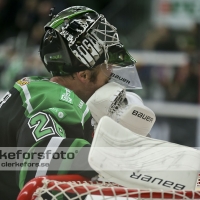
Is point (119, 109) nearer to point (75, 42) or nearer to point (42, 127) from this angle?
point (75, 42)

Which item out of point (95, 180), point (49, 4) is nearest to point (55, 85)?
point (95, 180)

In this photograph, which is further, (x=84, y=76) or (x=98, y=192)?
(x=84, y=76)

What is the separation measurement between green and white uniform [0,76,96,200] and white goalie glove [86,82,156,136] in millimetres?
379

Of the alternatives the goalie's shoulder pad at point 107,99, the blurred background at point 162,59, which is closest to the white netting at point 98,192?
the goalie's shoulder pad at point 107,99

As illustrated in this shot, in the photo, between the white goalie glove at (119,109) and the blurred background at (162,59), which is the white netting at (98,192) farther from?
the blurred background at (162,59)

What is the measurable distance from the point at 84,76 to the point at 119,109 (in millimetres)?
350

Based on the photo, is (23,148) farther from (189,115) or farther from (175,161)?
(189,115)

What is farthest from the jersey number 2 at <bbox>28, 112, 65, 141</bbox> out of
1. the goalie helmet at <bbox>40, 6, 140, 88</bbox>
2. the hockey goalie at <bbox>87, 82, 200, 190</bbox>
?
the goalie helmet at <bbox>40, 6, 140, 88</bbox>

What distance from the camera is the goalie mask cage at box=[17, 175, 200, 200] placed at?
219 cm

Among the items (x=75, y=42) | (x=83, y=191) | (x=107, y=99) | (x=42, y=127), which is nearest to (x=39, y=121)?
(x=42, y=127)

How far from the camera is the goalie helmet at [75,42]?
3006 millimetres

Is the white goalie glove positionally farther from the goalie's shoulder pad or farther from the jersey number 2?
the jersey number 2

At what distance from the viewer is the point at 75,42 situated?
2.99 metres

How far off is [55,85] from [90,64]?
336mm
